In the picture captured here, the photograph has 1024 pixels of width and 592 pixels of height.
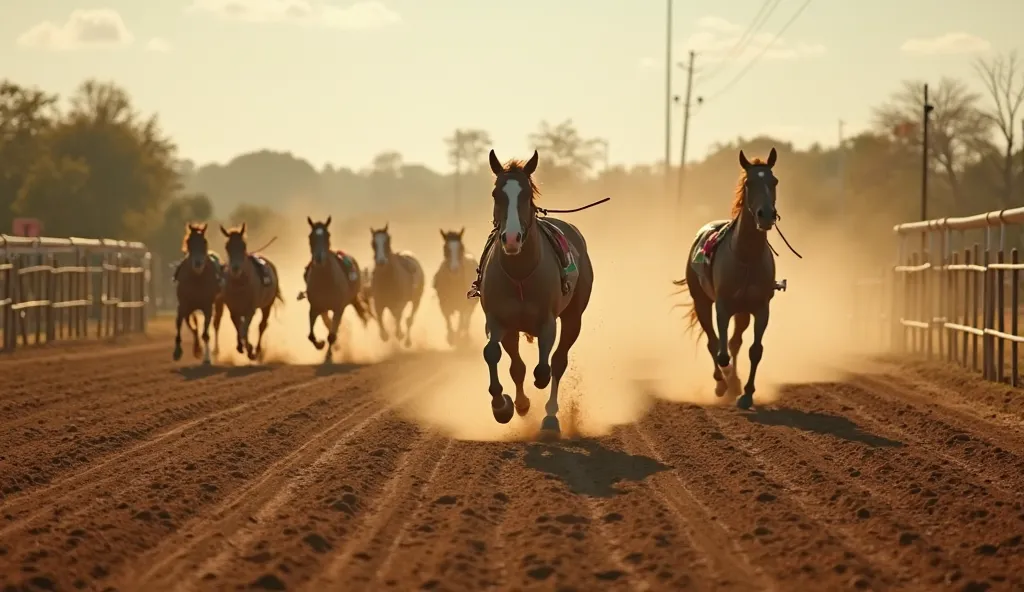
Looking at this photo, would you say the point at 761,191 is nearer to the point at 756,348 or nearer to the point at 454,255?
the point at 756,348

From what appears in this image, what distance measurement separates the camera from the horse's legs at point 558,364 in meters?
12.0

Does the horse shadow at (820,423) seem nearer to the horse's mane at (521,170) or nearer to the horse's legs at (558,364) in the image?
the horse's legs at (558,364)

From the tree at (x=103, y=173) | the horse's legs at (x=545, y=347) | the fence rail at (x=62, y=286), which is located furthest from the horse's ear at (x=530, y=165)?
the tree at (x=103, y=173)

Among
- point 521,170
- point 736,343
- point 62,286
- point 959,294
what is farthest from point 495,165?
point 62,286

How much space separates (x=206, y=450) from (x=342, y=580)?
16.1ft

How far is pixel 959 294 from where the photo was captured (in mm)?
20234

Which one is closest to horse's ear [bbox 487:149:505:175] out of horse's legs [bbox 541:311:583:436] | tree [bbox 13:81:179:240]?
horse's legs [bbox 541:311:583:436]

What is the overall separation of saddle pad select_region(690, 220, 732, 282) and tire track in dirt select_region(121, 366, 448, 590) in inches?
179

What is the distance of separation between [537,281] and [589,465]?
6.14 feet

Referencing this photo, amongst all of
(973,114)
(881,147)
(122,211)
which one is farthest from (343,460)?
(881,147)

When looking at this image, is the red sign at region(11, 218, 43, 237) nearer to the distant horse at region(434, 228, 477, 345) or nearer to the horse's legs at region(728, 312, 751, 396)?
the distant horse at region(434, 228, 477, 345)

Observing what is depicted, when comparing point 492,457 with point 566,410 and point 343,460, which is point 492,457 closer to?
point 343,460

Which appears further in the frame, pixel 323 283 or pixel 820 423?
pixel 323 283

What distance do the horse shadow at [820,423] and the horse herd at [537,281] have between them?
568mm
